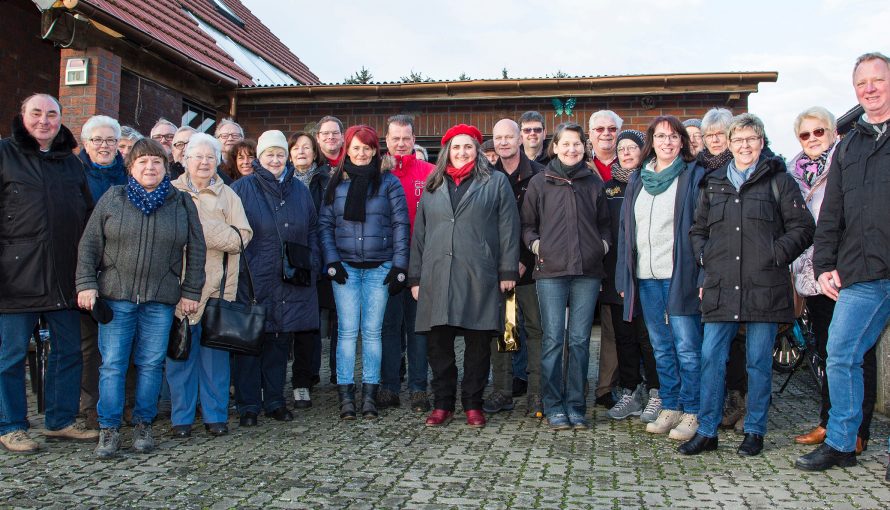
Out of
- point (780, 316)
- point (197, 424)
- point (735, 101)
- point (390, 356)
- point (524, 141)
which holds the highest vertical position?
point (735, 101)

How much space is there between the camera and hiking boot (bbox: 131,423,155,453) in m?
4.66

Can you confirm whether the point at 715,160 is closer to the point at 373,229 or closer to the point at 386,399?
the point at 373,229

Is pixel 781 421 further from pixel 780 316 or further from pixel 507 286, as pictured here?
pixel 507 286

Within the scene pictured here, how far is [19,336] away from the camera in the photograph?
4727 millimetres

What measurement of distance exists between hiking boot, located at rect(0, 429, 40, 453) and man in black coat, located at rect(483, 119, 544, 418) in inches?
117

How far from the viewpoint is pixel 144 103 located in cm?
912

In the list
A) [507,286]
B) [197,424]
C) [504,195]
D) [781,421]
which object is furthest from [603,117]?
[197,424]

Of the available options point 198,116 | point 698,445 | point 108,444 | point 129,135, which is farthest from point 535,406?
point 198,116

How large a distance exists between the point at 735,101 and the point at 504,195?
6.11m

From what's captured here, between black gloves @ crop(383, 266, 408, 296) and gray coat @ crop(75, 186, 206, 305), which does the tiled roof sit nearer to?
gray coat @ crop(75, 186, 206, 305)

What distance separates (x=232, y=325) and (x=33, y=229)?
4.26 ft

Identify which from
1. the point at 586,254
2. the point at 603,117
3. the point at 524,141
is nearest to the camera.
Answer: the point at 586,254

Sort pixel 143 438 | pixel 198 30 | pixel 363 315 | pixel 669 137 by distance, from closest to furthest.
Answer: pixel 143 438 → pixel 669 137 → pixel 363 315 → pixel 198 30

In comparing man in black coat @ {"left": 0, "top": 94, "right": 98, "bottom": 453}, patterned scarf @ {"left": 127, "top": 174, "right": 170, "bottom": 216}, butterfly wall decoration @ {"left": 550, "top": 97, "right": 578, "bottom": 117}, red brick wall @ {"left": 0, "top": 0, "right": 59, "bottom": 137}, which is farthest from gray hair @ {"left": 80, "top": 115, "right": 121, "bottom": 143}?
butterfly wall decoration @ {"left": 550, "top": 97, "right": 578, "bottom": 117}
